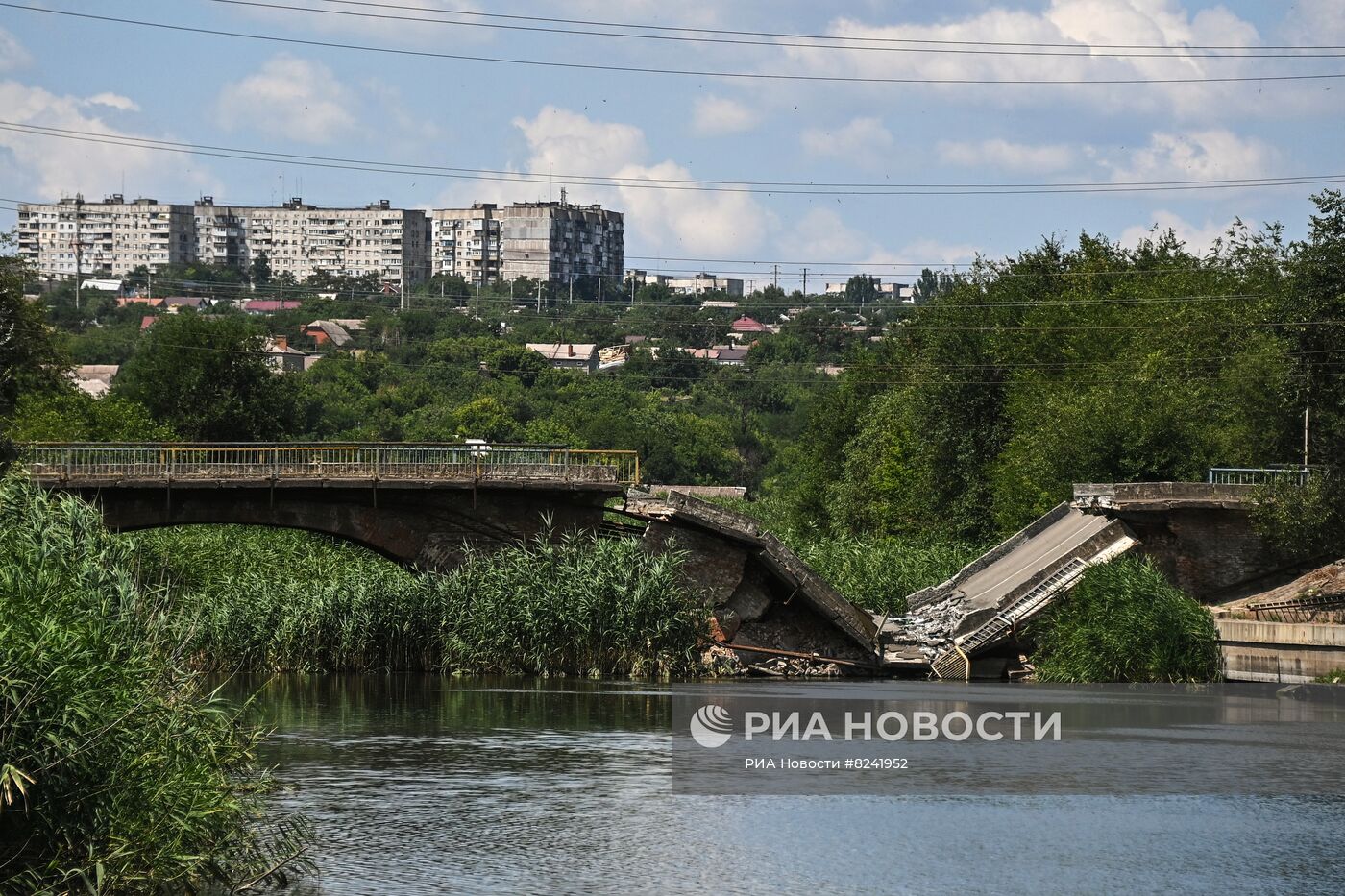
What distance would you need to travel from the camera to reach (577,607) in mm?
34094

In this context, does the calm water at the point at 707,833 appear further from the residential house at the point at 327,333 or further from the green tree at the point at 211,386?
the residential house at the point at 327,333

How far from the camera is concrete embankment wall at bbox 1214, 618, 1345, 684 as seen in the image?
31.8 m

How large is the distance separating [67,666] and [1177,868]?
1135 centimetres

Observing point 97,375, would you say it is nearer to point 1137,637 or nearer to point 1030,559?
point 1030,559

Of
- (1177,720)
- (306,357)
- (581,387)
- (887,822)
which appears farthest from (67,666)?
(306,357)

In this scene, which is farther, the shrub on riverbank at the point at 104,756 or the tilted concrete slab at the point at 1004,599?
the tilted concrete slab at the point at 1004,599

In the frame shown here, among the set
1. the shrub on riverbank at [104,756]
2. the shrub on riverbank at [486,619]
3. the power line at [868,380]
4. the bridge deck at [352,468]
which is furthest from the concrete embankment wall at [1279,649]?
the shrub on riverbank at [104,756]

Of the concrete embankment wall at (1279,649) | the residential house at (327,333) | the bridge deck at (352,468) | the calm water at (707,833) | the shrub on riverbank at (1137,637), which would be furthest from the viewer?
the residential house at (327,333)

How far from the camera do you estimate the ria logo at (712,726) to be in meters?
25.9

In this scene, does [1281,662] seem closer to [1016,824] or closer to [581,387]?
[1016,824]

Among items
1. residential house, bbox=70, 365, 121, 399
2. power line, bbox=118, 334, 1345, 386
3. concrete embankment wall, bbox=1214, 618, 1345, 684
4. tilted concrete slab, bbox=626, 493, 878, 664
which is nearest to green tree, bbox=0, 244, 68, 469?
power line, bbox=118, 334, 1345, 386

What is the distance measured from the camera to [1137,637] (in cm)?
3403

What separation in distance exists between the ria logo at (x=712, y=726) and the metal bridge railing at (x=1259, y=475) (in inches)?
602

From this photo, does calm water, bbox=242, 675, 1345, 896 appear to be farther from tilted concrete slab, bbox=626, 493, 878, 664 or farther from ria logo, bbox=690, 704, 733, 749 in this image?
tilted concrete slab, bbox=626, 493, 878, 664
